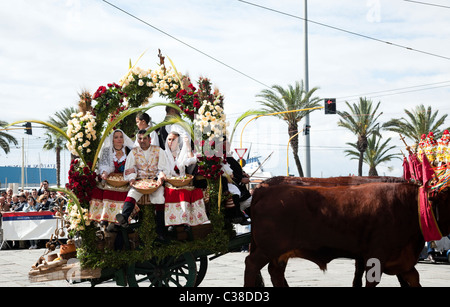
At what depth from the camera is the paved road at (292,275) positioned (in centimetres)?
1000

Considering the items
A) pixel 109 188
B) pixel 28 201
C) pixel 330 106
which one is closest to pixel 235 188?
pixel 109 188

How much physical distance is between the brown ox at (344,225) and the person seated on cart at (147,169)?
49.4 inches

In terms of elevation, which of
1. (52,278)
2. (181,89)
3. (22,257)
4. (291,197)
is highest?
(181,89)

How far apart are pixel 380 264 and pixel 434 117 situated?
29.6 metres

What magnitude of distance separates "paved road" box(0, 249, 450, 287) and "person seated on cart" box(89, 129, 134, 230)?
3173 mm

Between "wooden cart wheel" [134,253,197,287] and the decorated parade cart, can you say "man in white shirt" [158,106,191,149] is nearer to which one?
the decorated parade cart

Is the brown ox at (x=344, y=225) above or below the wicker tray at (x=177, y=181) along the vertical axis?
below

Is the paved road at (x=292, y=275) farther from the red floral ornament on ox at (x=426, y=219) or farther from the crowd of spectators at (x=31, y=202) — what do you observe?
the crowd of spectators at (x=31, y=202)

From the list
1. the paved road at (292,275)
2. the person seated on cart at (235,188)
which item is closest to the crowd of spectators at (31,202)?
the paved road at (292,275)

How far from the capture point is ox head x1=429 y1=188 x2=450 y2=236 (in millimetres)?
6254

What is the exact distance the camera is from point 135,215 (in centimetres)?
736
